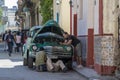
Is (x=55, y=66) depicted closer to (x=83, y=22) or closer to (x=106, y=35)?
(x=106, y=35)

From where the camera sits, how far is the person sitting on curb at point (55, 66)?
19875mm

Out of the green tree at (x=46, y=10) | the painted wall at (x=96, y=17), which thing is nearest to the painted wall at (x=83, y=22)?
the painted wall at (x=96, y=17)

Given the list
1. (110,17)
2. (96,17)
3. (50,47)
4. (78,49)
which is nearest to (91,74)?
(110,17)

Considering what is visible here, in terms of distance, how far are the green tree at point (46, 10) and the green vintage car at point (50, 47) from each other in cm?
1651

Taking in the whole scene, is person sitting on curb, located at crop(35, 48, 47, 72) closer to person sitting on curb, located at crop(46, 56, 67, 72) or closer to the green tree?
person sitting on curb, located at crop(46, 56, 67, 72)

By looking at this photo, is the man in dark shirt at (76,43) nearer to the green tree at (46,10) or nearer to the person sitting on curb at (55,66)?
the person sitting on curb at (55,66)

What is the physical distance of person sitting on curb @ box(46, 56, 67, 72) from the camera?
19.9m

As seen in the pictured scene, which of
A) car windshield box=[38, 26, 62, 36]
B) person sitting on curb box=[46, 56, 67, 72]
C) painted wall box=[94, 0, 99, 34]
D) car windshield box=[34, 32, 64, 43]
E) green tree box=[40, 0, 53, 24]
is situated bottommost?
person sitting on curb box=[46, 56, 67, 72]

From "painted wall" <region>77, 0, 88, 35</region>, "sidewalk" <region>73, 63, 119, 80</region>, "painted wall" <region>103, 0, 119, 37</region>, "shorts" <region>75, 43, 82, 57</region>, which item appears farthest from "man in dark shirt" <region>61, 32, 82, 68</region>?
"painted wall" <region>103, 0, 119, 37</region>

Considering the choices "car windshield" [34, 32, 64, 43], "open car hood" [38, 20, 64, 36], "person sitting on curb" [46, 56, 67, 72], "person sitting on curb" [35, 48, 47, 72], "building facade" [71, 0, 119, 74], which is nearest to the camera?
"building facade" [71, 0, 119, 74]

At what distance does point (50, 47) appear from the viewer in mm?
20859

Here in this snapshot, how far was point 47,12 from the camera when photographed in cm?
3988

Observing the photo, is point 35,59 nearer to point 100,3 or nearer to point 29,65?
point 29,65

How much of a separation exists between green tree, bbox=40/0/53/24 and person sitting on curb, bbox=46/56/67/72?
18.8 metres
